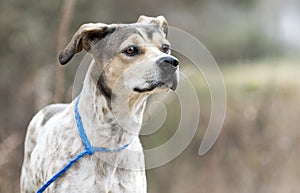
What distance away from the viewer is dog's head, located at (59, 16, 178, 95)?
14.7 ft

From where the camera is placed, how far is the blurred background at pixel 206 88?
825 cm

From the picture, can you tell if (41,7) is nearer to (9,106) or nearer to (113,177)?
(9,106)

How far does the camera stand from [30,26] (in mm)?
9898

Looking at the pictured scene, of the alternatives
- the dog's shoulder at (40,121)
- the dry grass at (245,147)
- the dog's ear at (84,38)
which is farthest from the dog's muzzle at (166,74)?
the dry grass at (245,147)

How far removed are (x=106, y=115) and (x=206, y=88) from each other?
434 cm

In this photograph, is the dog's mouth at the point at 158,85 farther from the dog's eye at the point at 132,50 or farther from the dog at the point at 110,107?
the dog's eye at the point at 132,50

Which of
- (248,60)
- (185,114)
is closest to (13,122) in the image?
(248,60)

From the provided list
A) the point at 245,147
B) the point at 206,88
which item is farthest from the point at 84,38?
the point at 206,88

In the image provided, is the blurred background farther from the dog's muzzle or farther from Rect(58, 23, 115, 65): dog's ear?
the dog's muzzle

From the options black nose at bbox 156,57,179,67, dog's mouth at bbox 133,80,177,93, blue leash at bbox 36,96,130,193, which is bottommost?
blue leash at bbox 36,96,130,193

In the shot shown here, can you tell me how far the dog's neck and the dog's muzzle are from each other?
0.81 ft

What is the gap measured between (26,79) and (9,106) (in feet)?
1.31

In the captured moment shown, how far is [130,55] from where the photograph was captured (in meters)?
4.61

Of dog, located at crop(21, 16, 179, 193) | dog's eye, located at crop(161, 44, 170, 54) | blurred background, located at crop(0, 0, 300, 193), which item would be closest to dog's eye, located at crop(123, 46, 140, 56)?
dog, located at crop(21, 16, 179, 193)
